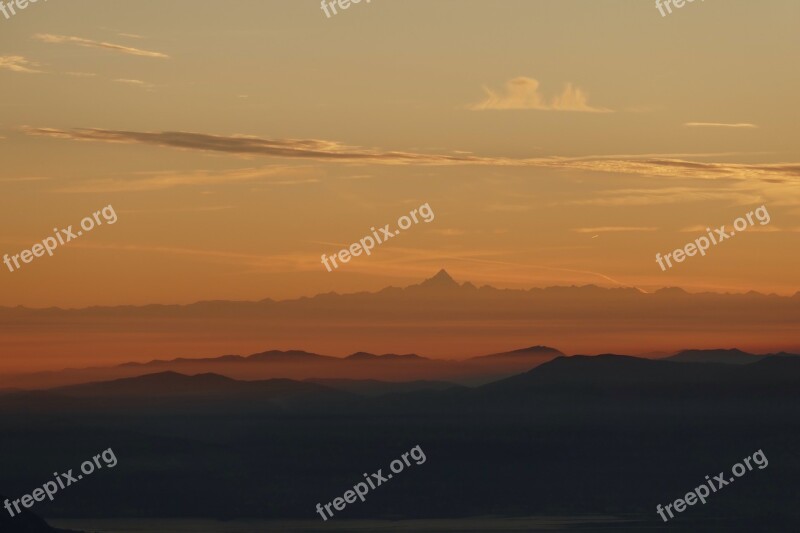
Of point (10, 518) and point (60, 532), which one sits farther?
point (60, 532)

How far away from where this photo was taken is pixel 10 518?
14025cm

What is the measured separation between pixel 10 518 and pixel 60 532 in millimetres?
11121

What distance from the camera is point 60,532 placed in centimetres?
15050
